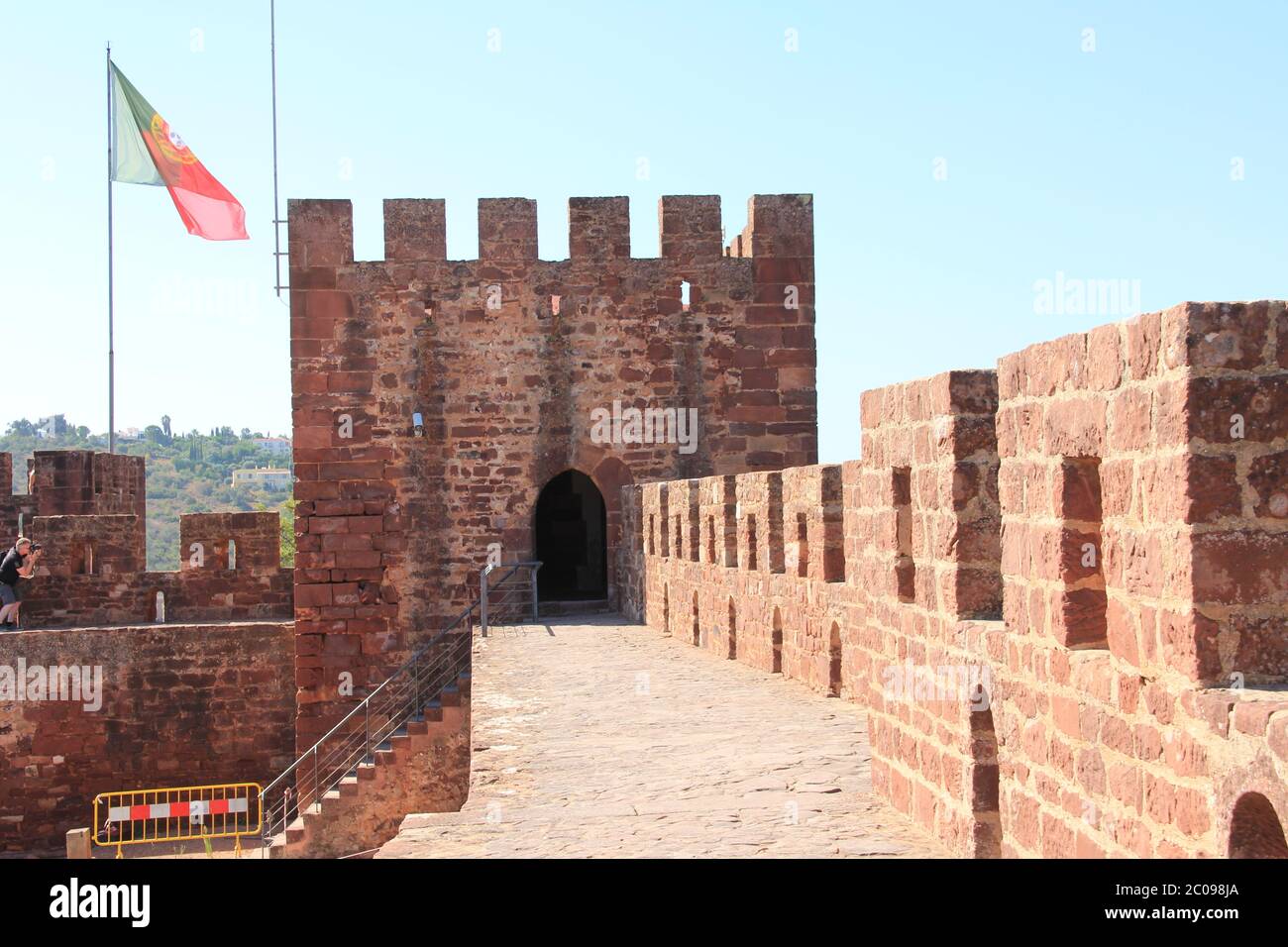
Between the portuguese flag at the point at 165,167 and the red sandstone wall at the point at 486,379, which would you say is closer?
the red sandstone wall at the point at 486,379

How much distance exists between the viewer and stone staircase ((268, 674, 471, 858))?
1376cm

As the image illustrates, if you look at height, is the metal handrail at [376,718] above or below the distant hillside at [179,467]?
below

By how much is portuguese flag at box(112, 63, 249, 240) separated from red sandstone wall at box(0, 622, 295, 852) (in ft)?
21.8

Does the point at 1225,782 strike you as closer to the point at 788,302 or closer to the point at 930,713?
the point at 930,713

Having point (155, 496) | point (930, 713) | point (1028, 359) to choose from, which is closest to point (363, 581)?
point (930, 713)

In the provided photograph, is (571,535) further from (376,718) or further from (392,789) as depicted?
(392,789)

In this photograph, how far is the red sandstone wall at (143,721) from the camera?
16.7 m

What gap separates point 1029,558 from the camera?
453 cm

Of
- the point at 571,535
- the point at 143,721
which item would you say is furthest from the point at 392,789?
the point at 571,535

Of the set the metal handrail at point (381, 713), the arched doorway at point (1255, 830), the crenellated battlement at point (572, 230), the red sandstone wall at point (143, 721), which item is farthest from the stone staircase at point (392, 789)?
the arched doorway at point (1255, 830)

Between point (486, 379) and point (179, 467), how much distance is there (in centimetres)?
8657

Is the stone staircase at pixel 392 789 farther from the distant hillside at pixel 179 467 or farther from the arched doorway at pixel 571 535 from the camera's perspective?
the distant hillside at pixel 179 467

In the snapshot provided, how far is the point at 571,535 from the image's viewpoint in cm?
2188

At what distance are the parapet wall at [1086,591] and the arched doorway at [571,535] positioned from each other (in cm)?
→ 1396
